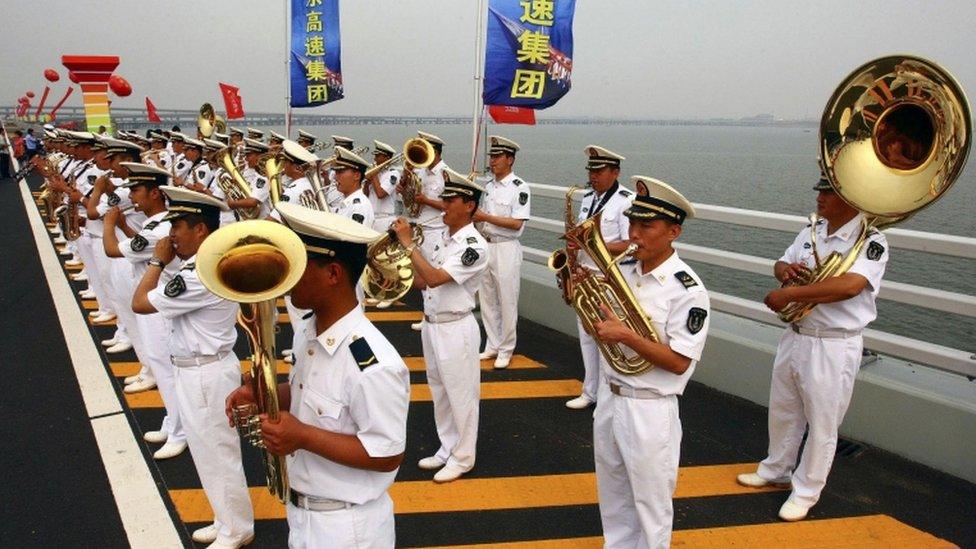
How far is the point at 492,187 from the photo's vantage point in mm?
7418

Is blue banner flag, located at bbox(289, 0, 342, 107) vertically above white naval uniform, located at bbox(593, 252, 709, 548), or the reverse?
blue banner flag, located at bbox(289, 0, 342, 107)

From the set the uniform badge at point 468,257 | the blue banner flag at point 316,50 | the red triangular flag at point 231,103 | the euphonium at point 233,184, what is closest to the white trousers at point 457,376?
the uniform badge at point 468,257

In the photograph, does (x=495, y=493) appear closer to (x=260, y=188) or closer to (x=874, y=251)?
(x=874, y=251)

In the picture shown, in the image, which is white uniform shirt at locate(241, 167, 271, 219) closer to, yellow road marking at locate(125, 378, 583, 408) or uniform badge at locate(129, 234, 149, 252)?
yellow road marking at locate(125, 378, 583, 408)

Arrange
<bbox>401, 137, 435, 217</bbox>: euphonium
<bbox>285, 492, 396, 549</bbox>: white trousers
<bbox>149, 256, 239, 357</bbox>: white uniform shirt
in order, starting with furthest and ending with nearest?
<bbox>401, 137, 435, 217</bbox>: euphonium
<bbox>149, 256, 239, 357</bbox>: white uniform shirt
<bbox>285, 492, 396, 549</bbox>: white trousers

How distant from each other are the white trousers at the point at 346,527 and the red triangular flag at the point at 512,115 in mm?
7112

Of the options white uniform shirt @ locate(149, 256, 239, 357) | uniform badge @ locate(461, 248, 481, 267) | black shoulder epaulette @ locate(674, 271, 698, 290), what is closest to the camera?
black shoulder epaulette @ locate(674, 271, 698, 290)

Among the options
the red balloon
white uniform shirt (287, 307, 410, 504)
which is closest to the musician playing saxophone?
white uniform shirt (287, 307, 410, 504)

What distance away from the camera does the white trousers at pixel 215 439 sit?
3.81m

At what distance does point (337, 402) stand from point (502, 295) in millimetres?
4987

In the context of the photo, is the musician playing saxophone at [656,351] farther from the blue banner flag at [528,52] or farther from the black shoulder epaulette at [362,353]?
the blue banner flag at [528,52]

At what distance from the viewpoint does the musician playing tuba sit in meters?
2.26

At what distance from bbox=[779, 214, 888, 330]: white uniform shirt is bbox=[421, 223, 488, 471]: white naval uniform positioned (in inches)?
91.8

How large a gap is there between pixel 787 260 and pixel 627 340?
2.14 metres
